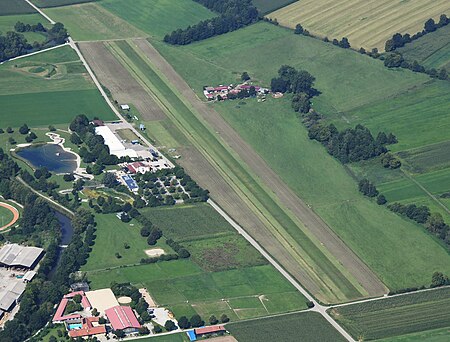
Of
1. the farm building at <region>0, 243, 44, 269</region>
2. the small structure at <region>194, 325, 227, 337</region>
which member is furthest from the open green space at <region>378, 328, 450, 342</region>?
the farm building at <region>0, 243, 44, 269</region>

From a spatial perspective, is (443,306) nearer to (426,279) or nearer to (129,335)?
(426,279)

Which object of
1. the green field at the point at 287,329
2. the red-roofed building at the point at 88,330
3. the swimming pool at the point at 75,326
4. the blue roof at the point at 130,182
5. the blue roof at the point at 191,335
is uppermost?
the blue roof at the point at 130,182

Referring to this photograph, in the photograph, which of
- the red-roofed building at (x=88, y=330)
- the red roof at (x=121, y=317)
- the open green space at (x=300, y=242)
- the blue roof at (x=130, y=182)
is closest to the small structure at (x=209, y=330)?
the red roof at (x=121, y=317)

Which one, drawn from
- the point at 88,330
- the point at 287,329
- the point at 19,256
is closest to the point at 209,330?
the point at 287,329

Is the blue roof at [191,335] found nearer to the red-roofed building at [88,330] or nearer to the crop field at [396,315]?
the red-roofed building at [88,330]

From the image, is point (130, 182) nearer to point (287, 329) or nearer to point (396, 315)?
point (287, 329)
